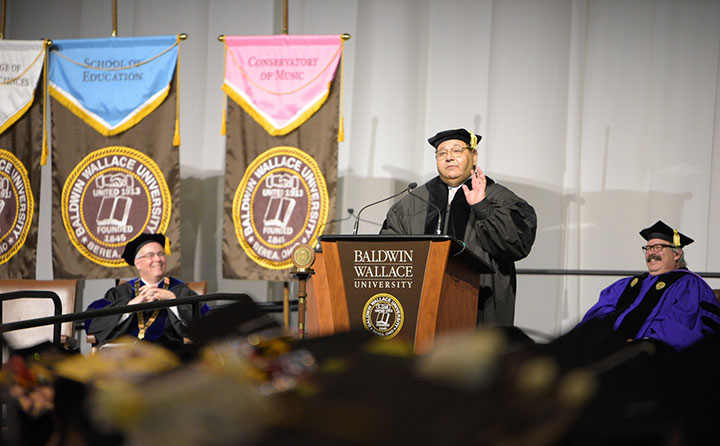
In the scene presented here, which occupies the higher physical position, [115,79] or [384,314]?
[115,79]

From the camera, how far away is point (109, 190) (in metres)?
5.27

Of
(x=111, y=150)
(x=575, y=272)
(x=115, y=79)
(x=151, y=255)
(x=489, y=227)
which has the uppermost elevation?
(x=115, y=79)

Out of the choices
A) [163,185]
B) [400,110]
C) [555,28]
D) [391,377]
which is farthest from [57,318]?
[555,28]

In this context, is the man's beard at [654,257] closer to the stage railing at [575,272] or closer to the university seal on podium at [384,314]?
the stage railing at [575,272]

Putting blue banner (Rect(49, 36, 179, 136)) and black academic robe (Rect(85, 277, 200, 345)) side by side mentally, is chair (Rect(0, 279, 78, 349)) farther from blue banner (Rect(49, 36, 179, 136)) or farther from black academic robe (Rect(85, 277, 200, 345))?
blue banner (Rect(49, 36, 179, 136))

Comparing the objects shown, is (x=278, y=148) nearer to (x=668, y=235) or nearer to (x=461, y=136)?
(x=461, y=136)

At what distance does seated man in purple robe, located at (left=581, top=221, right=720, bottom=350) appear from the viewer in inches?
177

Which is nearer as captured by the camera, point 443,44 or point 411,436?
point 411,436

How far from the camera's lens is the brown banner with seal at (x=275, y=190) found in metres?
5.15

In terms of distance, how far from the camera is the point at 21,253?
529cm

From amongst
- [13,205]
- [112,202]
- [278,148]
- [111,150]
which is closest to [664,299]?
[278,148]

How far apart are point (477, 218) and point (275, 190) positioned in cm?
179

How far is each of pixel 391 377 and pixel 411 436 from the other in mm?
34

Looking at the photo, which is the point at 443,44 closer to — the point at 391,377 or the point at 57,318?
the point at 57,318
